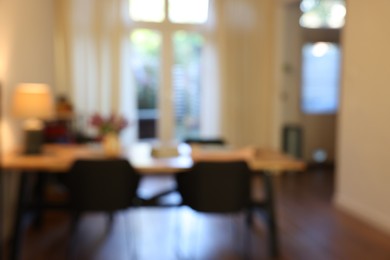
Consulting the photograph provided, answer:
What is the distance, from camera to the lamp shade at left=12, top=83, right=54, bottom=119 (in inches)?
132

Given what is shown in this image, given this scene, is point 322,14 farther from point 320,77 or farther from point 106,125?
point 106,125

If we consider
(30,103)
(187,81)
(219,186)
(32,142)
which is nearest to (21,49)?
(30,103)

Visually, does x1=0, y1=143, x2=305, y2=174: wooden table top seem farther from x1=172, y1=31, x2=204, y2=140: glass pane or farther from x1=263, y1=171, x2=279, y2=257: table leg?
x1=172, y1=31, x2=204, y2=140: glass pane

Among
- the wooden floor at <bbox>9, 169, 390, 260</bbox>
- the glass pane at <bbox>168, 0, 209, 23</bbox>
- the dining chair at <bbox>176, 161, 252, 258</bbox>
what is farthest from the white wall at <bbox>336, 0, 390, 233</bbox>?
the glass pane at <bbox>168, 0, 209, 23</bbox>

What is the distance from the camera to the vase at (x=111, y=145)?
3.42m

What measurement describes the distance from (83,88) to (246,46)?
2450mm

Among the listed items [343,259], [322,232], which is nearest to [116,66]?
[322,232]

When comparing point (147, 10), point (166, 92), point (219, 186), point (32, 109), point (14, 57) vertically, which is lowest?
point (219, 186)

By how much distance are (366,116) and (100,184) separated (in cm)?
276

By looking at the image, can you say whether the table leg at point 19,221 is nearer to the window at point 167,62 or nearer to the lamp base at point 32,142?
the lamp base at point 32,142

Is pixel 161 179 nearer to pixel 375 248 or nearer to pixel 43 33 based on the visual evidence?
pixel 43 33

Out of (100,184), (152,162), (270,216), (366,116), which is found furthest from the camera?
(366,116)

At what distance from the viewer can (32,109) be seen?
3.37 meters

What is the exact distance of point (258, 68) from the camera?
638 centimetres
